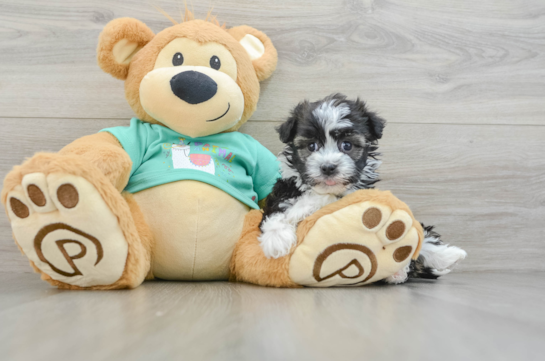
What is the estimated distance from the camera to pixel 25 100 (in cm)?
161

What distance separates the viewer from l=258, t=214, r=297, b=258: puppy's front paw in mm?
1135

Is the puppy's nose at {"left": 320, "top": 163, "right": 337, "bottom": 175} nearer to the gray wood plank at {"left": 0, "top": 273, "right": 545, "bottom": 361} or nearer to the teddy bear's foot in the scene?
the teddy bear's foot

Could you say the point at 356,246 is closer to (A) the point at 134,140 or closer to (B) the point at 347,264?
(B) the point at 347,264

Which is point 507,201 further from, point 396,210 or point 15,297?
point 15,297

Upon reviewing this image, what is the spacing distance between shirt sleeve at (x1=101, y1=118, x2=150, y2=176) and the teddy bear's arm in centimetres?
12

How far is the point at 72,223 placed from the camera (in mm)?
963

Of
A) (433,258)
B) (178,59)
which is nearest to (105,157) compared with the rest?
(178,59)

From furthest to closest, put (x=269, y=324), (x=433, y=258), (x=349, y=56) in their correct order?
(x=349, y=56) → (x=433, y=258) → (x=269, y=324)

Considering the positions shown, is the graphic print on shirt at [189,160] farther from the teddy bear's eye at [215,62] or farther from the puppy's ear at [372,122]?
the puppy's ear at [372,122]

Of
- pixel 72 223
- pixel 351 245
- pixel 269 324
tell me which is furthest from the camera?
pixel 351 245

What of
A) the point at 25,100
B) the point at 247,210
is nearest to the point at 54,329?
the point at 247,210

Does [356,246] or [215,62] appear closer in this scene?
[356,246]

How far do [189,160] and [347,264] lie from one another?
63cm

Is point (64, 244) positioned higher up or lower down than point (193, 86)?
lower down
